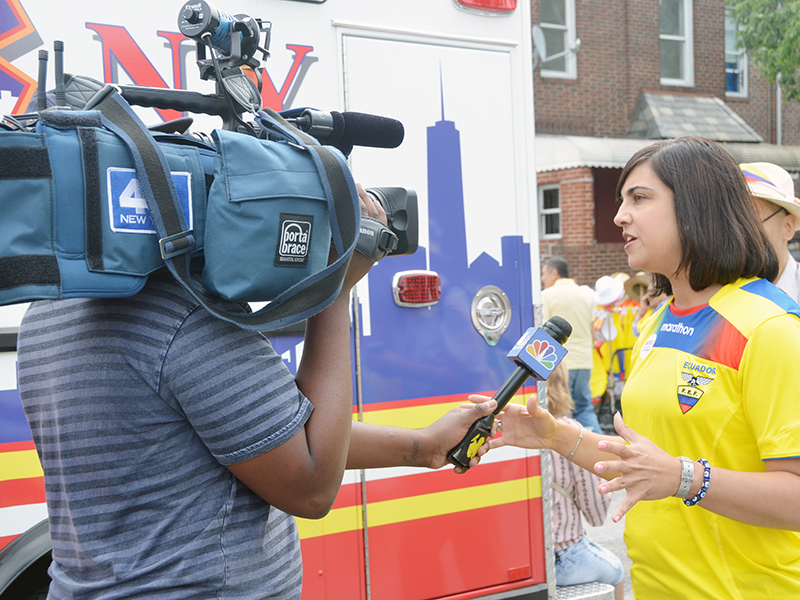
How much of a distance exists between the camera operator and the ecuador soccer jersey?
0.92m

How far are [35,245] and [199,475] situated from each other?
44 cm

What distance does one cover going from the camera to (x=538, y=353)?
1.87 metres

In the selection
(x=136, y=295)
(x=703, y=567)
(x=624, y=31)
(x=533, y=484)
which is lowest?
(x=533, y=484)

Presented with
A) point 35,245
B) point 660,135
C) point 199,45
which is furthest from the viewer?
point 660,135

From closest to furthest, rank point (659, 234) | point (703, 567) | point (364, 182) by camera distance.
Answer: point (703, 567) < point (659, 234) < point (364, 182)

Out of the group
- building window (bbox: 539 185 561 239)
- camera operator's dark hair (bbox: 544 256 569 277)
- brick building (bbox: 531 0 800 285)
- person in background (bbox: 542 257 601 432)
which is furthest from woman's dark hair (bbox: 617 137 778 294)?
building window (bbox: 539 185 561 239)

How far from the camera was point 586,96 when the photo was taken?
13984 millimetres

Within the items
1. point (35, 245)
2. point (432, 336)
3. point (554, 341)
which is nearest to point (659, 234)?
point (554, 341)

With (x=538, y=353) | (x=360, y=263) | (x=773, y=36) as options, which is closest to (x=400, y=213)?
(x=360, y=263)

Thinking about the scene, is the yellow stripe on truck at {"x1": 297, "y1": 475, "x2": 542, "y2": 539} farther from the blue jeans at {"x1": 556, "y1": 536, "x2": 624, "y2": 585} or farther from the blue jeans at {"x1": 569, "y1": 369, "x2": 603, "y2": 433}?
the blue jeans at {"x1": 569, "y1": 369, "x2": 603, "y2": 433}

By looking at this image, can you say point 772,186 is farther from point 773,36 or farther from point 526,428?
point 773,36

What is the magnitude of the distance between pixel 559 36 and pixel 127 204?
1406cm

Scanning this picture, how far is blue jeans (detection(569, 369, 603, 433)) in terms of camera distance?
7.12 metres

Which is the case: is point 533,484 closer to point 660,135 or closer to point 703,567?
point 703,567
